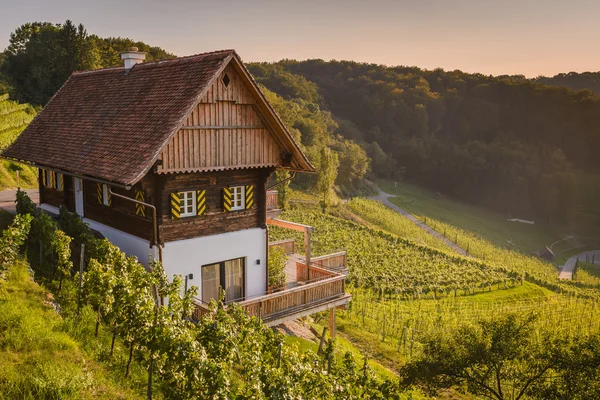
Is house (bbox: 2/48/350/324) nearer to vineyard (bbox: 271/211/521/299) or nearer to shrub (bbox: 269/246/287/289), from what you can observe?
shrub (bbox: 269/246/287/289)

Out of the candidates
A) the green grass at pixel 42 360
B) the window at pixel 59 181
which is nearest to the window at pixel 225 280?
the green grass at pixel 42 360

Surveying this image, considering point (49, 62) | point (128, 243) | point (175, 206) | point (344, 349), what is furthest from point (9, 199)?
point (49, 62)

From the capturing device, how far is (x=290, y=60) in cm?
16225

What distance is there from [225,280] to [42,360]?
28.9 ft

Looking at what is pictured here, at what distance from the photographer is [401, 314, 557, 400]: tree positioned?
1672 cm

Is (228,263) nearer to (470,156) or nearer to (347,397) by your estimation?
(347,397)

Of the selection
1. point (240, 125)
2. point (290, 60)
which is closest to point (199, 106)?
point (240, 125)

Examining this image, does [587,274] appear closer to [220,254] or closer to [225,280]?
[225,280]

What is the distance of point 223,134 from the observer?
702 inches

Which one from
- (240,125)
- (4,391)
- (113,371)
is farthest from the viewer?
(240,125)

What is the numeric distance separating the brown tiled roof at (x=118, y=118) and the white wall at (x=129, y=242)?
2.51 metres

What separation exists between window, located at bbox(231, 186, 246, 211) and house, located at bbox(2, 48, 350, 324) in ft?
0.13

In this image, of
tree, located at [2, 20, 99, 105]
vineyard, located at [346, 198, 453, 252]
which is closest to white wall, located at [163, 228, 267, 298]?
vineyard, located at [346, 198, 453, 252]

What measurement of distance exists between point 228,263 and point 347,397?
32.3 feet
